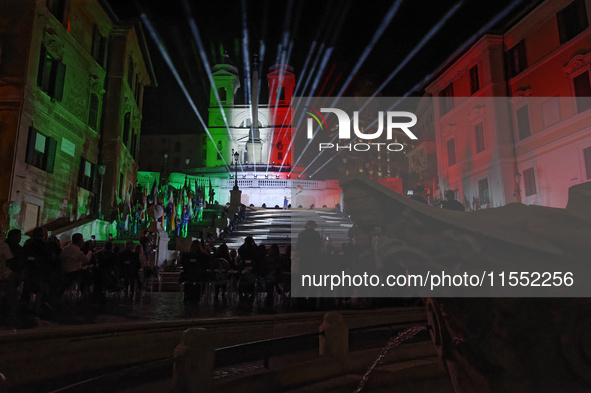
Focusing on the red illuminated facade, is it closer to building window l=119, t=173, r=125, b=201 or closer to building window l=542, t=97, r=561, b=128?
building window l=542, t=97, r=561, b=128

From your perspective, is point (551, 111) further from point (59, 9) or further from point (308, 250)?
point (59, 9)

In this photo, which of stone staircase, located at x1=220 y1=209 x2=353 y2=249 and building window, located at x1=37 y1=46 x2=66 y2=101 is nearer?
building window, located at x1=37 y1=46 x2=66 y2=101

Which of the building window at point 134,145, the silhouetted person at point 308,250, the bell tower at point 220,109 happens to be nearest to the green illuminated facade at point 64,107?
the building window at point 134,145

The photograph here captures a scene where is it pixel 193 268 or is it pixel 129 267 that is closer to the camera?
pixel 129 267

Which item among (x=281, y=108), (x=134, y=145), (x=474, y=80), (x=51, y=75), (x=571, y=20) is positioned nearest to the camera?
(x=51, y=75)

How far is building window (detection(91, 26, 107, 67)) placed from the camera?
22.7m

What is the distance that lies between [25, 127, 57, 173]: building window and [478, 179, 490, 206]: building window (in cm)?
2241

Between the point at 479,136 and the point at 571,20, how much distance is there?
7533mm

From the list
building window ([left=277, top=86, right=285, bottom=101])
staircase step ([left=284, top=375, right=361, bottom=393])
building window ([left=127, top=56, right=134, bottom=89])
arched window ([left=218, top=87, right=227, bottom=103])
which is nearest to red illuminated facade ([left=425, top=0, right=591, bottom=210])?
staircase step ([left=284, top=375, right=361, bottom=393])

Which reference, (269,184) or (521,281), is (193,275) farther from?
(269,184)

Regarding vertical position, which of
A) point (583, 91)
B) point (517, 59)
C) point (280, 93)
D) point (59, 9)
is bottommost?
point (583, 91)

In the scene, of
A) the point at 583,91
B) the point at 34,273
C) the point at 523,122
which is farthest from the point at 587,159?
the point at 34,273

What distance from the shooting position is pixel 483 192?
23547 mm

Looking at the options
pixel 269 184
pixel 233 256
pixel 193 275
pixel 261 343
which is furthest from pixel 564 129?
pixel 269 184
